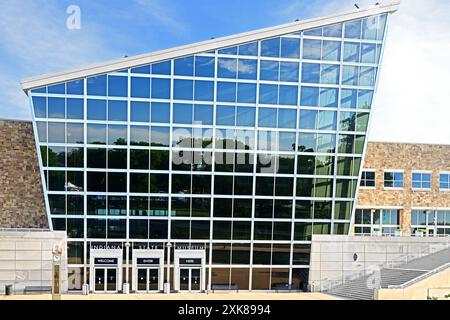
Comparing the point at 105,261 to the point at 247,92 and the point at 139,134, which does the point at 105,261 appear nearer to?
the point at 139,134

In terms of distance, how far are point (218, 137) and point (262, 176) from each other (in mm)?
1463

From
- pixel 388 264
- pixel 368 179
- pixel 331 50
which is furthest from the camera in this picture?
pixel 368 179

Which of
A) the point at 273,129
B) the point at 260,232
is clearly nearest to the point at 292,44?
the point at 273,129

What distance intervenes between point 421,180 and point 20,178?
10.9 meters

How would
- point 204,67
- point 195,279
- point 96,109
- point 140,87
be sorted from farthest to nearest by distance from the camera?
point 195,279, point 204,67, point 140,87, point 96,109

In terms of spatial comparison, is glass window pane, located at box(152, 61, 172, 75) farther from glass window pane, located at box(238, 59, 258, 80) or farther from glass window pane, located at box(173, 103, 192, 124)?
glass window pane, located at box(238, 59, 258, 80)

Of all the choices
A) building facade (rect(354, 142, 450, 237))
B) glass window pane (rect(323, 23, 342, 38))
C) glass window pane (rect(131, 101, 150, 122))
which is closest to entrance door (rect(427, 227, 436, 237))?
building facade (rect(354, 142, 450, 237))

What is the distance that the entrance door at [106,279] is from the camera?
9680 mm

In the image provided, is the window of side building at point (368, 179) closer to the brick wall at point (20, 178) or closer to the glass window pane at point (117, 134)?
the glass window pane at point (117, 134)

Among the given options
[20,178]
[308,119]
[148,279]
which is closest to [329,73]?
[308,119]

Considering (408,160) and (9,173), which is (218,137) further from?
(408,160)

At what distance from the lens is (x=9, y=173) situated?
992 cm

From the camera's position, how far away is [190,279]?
32.7 ft

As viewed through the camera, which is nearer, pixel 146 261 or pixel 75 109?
pixel 75 109
